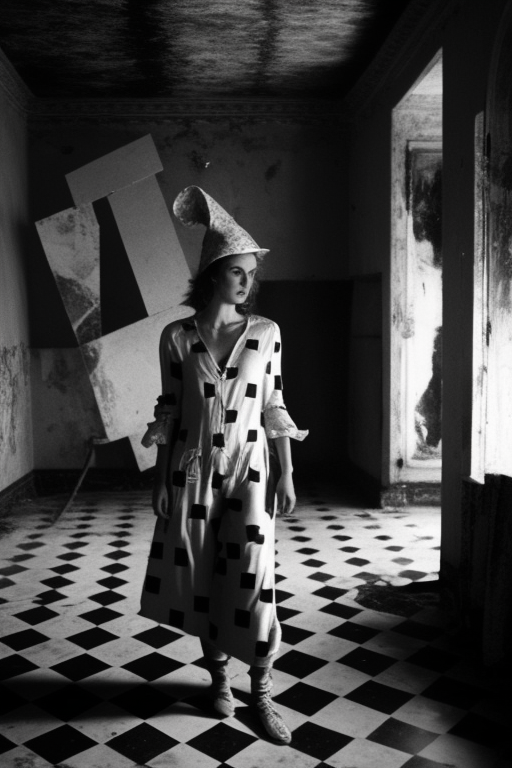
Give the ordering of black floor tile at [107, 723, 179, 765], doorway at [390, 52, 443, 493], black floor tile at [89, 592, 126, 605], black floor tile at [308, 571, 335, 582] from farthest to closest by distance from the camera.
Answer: doorway at [390, 52, 443, 493]
black floor tile at [308, 571, 335, 582]
black floor tile at [89, 592, 126, 605]
black floor tile at [107, 723, 179, 765]

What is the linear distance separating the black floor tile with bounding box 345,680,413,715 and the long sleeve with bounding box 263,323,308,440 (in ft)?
3.37

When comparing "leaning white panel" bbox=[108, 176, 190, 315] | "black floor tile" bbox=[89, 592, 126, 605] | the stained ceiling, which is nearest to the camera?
"black floor tile" bbox=[89, 592, 126, 605]

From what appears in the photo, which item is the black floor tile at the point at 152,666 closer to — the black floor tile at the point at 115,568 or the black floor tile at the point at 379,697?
the black floor tile at the point at 379,697

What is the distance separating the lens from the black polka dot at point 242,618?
2328 mm

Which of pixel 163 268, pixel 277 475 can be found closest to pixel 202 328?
pixel 277 475

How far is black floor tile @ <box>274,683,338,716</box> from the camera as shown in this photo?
8.54ft

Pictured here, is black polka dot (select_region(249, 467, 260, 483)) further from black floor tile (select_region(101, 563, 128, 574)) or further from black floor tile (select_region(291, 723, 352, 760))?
black floor tile (select_region(101, 563, 128, 574))

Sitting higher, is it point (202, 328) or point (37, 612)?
point (202, 328)

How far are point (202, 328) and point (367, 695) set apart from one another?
1497 millimetres

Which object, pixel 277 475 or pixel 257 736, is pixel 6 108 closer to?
pixel 277 475

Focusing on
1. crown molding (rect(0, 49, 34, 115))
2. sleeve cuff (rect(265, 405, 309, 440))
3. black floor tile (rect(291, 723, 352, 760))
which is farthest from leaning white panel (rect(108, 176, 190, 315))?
black floor tile (rect(291, 723, 352, 760))

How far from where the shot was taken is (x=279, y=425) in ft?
7.99

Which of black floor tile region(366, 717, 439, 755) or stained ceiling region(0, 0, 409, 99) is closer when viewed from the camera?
black floor tile region(366, 717, 439, 755)

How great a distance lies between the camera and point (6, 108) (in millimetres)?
5961
